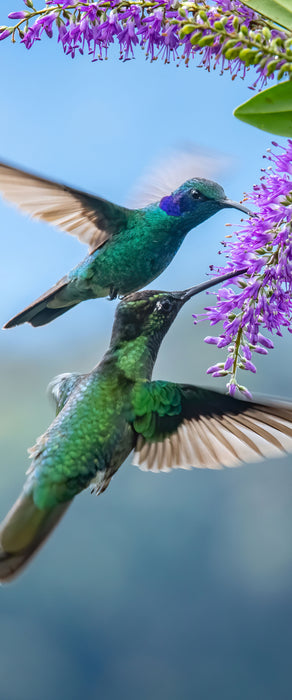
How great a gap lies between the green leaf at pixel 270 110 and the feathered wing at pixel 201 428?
0.36 metres

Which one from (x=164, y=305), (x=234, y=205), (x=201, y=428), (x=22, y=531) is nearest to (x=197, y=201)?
(x=234, y=205)

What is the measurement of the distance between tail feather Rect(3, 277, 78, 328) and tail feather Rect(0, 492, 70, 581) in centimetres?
26

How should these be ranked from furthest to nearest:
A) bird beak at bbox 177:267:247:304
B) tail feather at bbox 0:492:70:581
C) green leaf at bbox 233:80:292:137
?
tail feather at bbox 0:492:70:581, bird beak at bbox 177:267:247:304, green leaf at bbox 233:80:292:137

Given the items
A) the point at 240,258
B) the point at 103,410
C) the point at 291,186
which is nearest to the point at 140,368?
the point at 103,410

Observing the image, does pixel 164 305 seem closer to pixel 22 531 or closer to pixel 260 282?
pixel 260 282

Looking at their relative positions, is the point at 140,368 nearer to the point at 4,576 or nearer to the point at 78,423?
the point at 78,423

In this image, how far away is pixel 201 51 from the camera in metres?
0.95

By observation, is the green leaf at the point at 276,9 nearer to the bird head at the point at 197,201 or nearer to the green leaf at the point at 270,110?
the green leaf at the point at 270,110

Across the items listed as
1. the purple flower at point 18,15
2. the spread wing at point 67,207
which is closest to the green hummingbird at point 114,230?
the spread wing at point 67,207

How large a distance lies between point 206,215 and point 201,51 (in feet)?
0.86

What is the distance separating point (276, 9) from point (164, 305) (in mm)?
389

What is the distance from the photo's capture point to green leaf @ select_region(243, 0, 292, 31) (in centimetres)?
79

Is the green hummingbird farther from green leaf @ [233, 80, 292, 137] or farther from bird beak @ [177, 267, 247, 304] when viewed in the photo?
green leaf @ [233, 80, 292, 137]

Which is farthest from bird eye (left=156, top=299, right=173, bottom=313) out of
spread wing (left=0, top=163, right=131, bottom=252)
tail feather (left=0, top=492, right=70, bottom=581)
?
tail feather (left=0, top=492, right=70, bottom=581)
